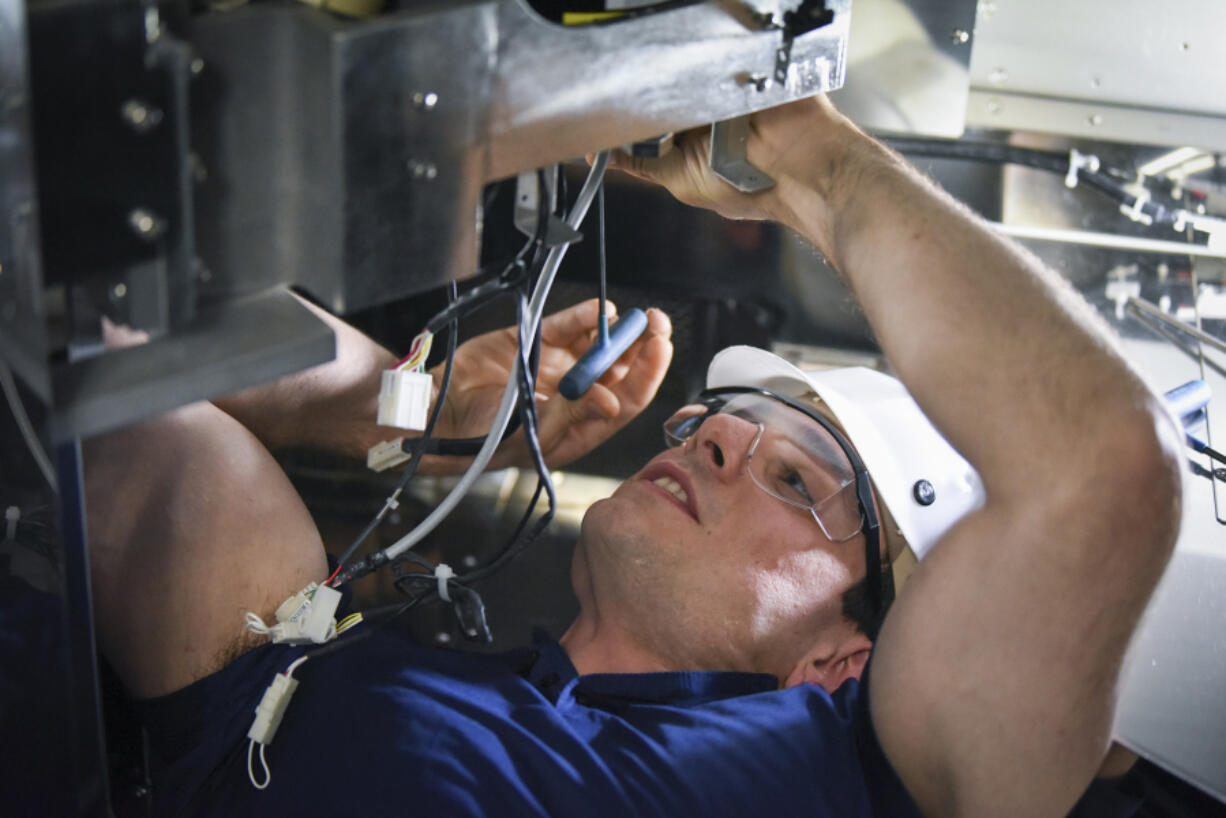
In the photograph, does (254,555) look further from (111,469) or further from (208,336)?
(208,336)

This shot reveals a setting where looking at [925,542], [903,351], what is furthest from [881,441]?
[903,351]

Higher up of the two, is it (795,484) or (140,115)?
(140,115)

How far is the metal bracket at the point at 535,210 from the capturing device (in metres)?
0.78

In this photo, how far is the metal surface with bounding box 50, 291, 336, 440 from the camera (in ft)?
1.90

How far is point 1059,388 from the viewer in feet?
2.92

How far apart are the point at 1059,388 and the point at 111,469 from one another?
3.29 feet

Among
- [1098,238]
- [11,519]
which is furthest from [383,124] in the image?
[1098,238]

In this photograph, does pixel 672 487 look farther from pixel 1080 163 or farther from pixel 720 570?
pixel 1080 163

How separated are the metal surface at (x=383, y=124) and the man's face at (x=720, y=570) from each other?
0.73m

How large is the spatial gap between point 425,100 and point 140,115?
162 mm

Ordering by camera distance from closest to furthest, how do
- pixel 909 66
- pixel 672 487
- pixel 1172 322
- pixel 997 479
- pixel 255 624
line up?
pixel 997 479 < pixel 255 624 < pixel 672 487 < pixel 909 66 < pixel 1172 322

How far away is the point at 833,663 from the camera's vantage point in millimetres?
1396

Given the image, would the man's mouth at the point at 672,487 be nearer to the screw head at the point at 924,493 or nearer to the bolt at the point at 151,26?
the screw head at the point at 924,493

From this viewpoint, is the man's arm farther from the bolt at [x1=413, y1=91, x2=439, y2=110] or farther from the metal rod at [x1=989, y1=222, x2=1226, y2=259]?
the metal rod at [x1=989, y1=222, x2=1226, y2=259]
